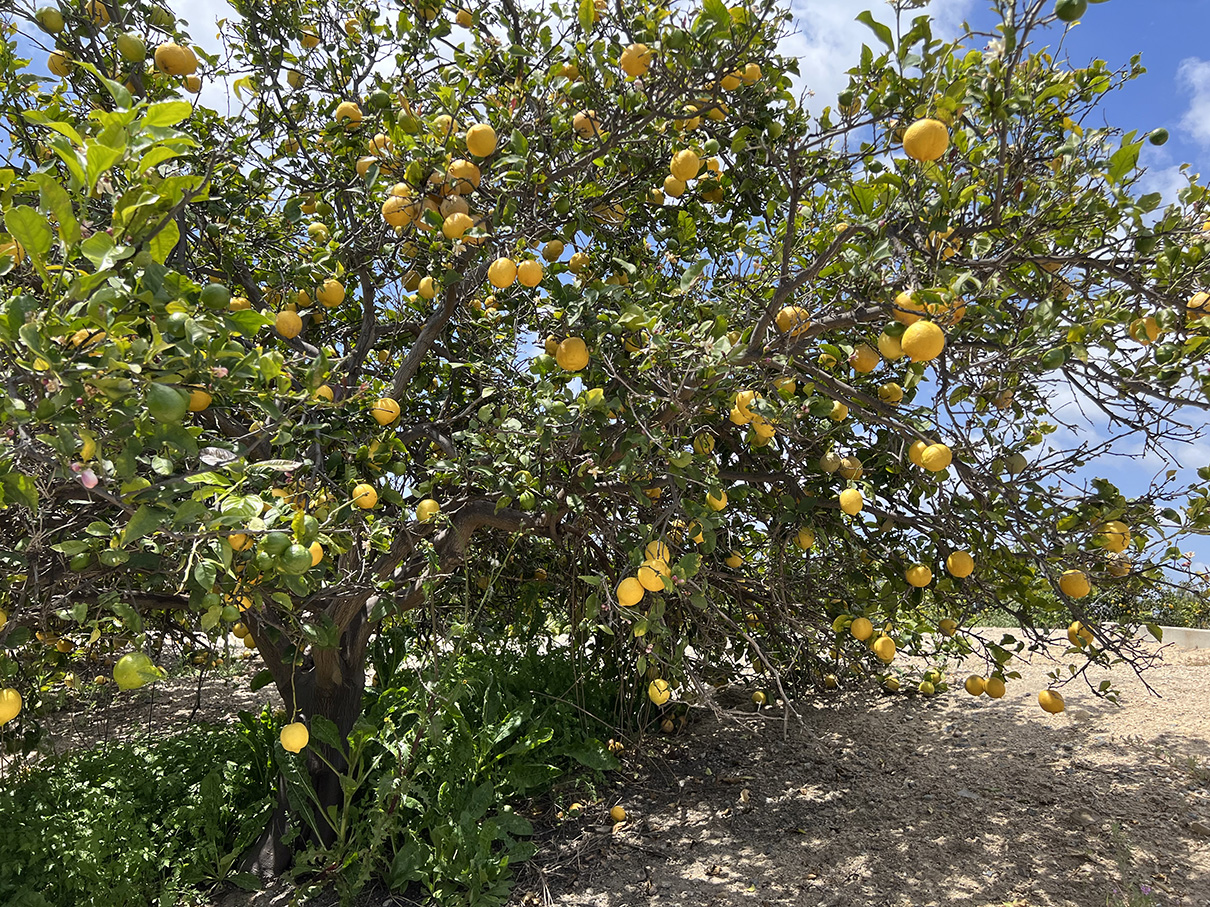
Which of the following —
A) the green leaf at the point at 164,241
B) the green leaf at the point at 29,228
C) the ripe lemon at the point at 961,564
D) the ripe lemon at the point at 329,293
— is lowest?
the ripe lemon at the point at 961,564

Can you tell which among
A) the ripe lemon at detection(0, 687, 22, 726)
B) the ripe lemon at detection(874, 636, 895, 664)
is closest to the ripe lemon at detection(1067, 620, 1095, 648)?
the ripe lemon at detection(874, 636, 895, 664)

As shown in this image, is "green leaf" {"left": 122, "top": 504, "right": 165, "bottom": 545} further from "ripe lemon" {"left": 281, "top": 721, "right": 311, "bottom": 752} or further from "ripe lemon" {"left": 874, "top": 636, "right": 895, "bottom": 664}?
"ripe lemon" {"left": 874, "top": 636, "right": 895, "bottom": 664}

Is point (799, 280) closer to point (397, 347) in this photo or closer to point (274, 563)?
point (274, 563)

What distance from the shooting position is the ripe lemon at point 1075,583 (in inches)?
108

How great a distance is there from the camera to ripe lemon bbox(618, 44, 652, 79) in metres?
2.66

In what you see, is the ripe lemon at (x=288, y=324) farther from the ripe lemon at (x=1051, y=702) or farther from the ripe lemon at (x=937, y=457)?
the ripe lemon at (x=1051, y=702)

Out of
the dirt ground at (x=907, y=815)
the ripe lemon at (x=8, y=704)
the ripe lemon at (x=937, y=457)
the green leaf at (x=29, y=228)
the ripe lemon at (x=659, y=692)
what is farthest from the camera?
the dirt ground at (x=907, y=815)

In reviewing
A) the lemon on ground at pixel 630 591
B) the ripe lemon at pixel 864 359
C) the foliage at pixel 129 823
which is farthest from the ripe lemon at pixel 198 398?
the foliage at pixel 129 823

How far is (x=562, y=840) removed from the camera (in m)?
3.94

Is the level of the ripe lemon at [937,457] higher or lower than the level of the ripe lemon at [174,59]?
lower

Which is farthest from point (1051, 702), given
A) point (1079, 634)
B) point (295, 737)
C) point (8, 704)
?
point (8, 704)

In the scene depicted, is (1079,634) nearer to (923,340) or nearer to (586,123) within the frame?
(923,340)

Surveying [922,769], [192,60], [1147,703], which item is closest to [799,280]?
[192,60]

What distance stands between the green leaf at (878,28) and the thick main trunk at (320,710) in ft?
11.2
